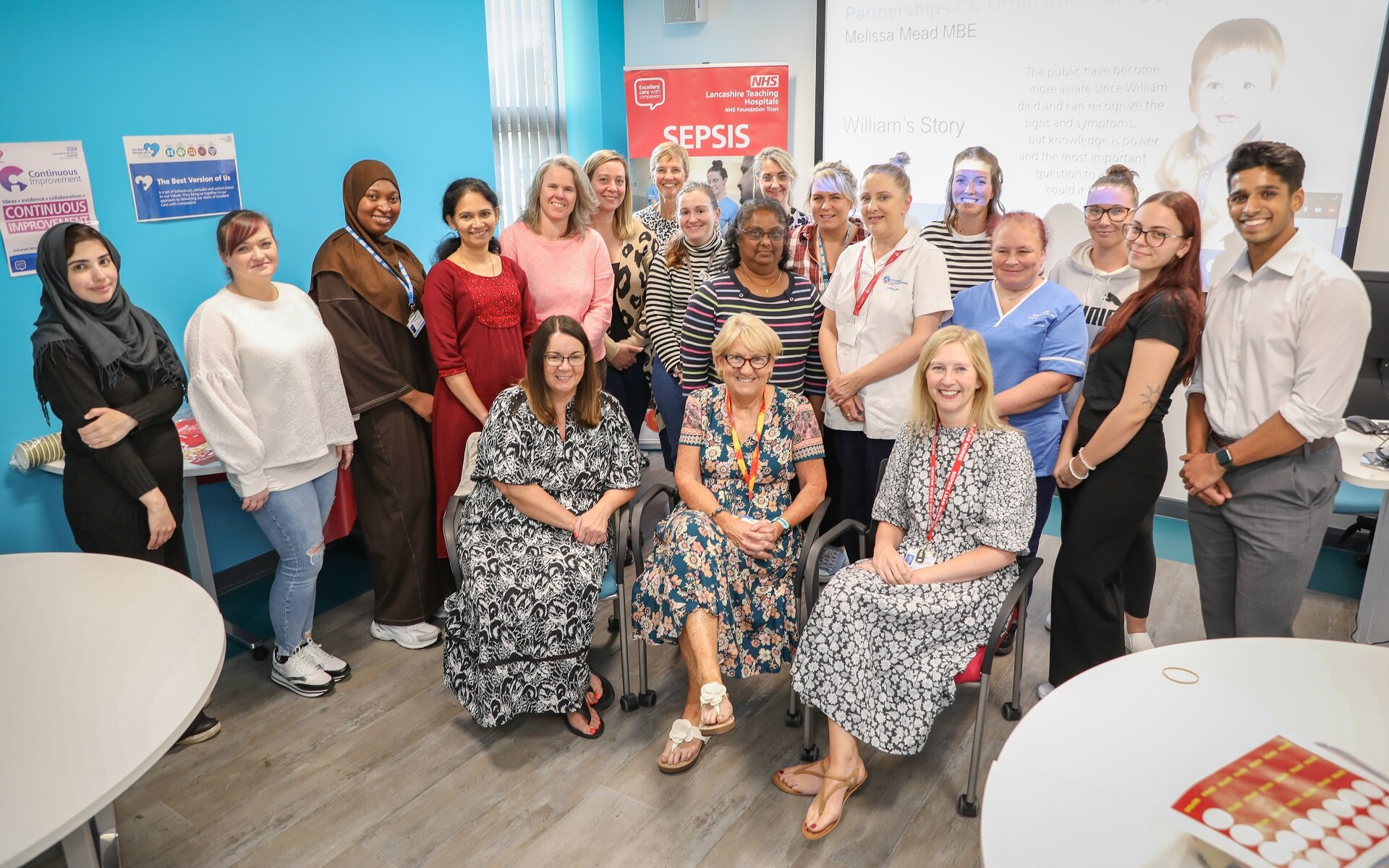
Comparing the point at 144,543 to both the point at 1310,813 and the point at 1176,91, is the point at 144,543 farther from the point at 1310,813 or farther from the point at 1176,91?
the point at 1176,91

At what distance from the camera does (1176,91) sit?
4.34 meters

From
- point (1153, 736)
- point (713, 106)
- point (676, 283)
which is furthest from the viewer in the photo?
point (713, 106)

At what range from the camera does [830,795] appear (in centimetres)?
246

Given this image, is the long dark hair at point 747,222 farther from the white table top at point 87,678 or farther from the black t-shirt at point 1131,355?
the white table top at point 87,678

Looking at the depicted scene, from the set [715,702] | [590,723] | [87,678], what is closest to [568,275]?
[590,723]

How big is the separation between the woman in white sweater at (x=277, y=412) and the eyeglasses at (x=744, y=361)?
132 centimetres

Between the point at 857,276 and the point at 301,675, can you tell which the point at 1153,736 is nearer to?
the point at 857,276

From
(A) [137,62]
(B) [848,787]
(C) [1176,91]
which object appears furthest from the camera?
(C) [1176,91]

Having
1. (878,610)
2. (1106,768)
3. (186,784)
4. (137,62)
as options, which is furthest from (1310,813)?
(137,62)

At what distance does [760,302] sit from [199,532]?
2157mm

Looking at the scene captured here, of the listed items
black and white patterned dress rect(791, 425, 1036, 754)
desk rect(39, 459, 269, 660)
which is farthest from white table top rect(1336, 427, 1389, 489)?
desk rect(39, 459, 269, 660)

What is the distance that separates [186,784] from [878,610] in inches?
81.0

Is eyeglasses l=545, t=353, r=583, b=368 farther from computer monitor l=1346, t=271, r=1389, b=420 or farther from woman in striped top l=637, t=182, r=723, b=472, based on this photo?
computer monitor l=1346, t=271, r=1389, b=420

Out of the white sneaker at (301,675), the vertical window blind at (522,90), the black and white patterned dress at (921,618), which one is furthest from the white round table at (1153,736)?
the vertical window blind at (522,90)
